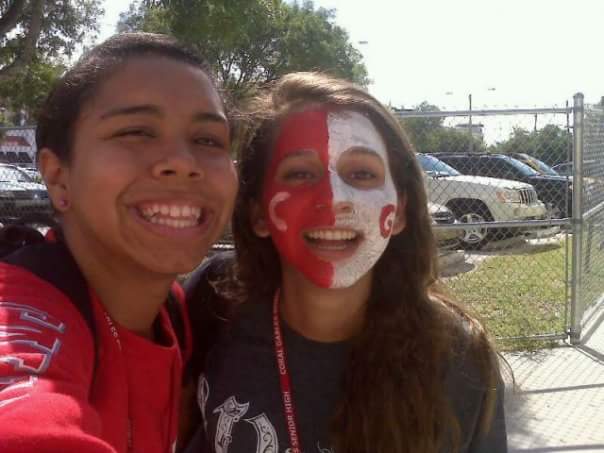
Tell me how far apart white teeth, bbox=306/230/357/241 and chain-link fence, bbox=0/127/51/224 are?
4.33 meters

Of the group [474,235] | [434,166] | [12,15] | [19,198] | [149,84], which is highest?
[12,15]

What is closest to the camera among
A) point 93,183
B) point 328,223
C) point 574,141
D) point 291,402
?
point 93,183

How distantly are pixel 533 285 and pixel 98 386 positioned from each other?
22.1 feet

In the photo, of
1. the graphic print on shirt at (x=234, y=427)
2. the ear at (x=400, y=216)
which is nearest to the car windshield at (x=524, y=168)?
the ear at (x=400, y=216)

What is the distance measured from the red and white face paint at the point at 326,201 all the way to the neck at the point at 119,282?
0.44m

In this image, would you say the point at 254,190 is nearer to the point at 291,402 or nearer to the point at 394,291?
the point at 394,291

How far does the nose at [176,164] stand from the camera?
4.70ft

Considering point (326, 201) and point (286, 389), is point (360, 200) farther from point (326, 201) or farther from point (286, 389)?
point (286, 389)

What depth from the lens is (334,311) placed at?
189cm

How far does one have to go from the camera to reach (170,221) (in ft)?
4.87

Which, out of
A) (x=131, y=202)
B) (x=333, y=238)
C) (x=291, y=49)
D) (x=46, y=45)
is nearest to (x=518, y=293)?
(x=333, y=238)

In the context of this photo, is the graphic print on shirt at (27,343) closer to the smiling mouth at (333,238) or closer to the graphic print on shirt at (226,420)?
the graphic print on shirt at (226,420)

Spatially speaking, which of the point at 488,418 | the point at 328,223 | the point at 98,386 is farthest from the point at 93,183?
the point at 488,418

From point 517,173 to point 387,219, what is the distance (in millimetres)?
5117
